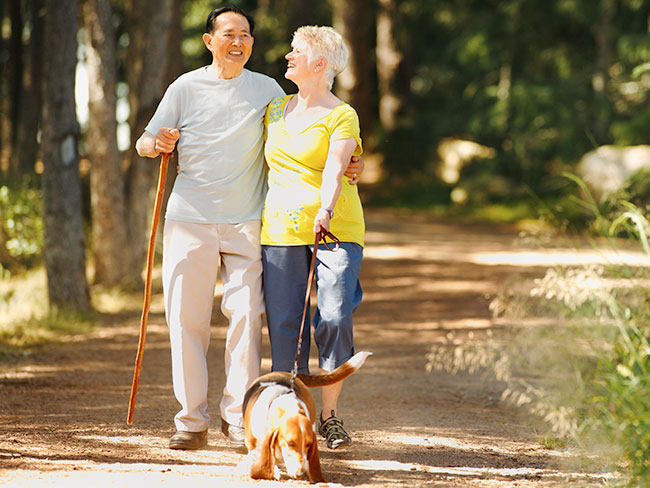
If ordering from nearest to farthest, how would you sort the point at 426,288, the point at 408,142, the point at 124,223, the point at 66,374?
1. the point at 66,374
2. the point at 124,223
3. the point at 426,288
4. the point at 408,142

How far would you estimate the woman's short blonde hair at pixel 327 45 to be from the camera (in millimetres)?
4562

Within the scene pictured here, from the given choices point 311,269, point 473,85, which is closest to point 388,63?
point 473,85

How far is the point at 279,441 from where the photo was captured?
4.03m

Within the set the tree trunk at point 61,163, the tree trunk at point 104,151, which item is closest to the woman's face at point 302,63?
the tree trunk at point 61,163

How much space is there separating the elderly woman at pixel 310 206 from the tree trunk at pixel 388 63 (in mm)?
18695

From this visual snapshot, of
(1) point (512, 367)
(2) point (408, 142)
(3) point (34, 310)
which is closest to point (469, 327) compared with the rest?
(1) point (512, 367)

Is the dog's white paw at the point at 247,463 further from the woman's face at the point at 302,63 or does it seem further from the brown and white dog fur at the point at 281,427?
the woman's face at the point at 302,63

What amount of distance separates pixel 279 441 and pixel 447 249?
1059cm

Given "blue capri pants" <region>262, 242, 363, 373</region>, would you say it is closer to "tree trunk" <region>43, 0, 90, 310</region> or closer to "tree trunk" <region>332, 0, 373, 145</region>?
"tree trunk" <region>43, 0, 90, 310</region>

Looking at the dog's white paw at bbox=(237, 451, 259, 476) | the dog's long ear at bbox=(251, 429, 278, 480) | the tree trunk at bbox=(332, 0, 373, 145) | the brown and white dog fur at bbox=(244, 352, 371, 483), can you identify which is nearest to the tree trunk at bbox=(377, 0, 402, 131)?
the tree trunk at bbox=(332, 0, 373, 145)

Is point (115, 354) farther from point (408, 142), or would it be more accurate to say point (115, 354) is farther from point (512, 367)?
point (408, 142)

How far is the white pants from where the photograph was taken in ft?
15.5

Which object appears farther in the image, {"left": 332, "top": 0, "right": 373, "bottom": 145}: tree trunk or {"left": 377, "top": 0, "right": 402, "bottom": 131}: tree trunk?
{"left": 377, "top": 0, "right": 402, "bottom": 131}: tree trunk

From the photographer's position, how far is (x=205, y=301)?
4.78 m
